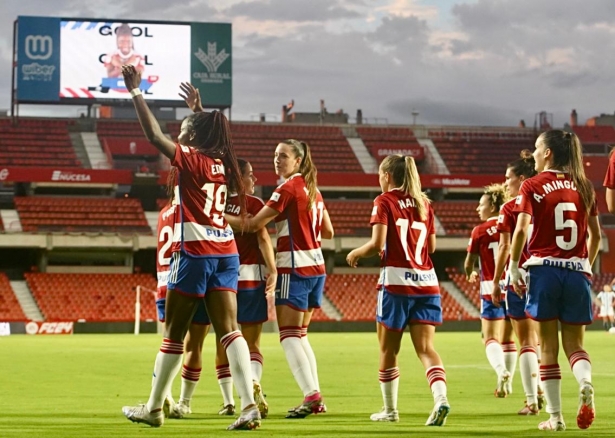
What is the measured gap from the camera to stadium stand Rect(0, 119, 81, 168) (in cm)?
5088

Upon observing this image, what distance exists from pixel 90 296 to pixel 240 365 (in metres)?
36.6

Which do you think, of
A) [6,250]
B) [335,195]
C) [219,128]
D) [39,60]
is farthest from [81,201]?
[219,128]

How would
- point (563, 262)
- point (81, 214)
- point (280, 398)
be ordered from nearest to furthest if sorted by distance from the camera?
point (563, 262)
point (280, 398)
point (81, 214)

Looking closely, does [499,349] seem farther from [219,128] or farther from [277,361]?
[277,361]

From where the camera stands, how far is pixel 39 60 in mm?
49438

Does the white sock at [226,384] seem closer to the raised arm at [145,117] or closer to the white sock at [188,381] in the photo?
the white sock at [188,381]

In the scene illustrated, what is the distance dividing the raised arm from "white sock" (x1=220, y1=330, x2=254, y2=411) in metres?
1.41

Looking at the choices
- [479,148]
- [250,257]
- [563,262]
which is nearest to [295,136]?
[479,148]

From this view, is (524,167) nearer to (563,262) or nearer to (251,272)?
(563,262)

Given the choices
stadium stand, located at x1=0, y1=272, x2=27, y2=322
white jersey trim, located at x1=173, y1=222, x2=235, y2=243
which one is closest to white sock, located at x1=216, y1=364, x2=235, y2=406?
white jersey trim, located at x1=173, y1=222, x2=235, y2=243

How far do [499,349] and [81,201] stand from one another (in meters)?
39.6

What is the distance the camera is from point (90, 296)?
4297 centimetres

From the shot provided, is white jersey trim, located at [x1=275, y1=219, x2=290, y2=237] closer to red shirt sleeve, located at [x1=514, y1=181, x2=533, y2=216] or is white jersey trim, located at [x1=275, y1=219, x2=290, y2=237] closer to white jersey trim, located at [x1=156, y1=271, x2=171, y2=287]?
white jersey trim, located at [x1=156, y1=271, x2=171, y2=287]

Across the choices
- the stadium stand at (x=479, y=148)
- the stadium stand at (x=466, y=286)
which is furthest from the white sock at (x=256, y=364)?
the stadium stand at (x=479, y=148)
